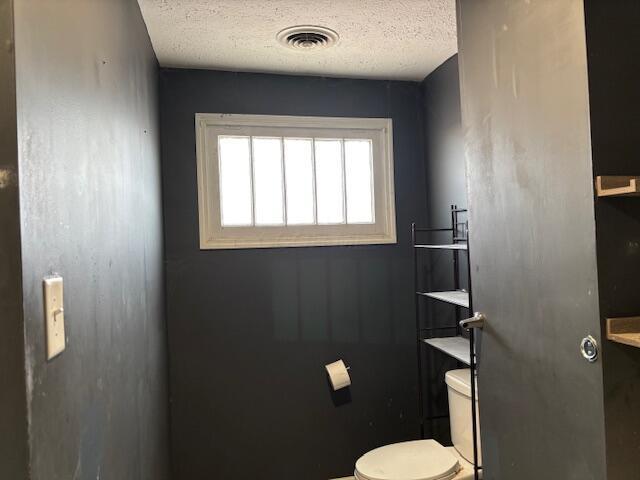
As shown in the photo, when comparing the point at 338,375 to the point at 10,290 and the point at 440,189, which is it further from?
the point at 10,290

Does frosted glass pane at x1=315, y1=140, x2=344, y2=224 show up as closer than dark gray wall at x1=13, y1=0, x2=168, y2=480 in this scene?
No

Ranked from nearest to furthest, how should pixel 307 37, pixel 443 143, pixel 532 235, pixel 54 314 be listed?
pixel 54 314 < pixel 532 235 < pixel 307 37 < pixel 443 143

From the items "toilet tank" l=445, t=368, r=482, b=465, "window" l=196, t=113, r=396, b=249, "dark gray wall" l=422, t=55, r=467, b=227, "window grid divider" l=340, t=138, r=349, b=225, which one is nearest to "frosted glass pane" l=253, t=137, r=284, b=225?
"window" l=196, t=113, r=396, b=249

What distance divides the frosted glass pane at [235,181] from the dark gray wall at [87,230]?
0.76 meters

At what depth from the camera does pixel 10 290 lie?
25.5 inches

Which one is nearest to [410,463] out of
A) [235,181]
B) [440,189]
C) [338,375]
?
[338,375]

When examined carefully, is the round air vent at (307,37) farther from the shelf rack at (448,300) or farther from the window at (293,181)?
the shelf rack at (448,300)

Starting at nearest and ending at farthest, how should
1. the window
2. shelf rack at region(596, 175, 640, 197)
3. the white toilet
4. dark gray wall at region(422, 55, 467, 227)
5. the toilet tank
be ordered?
shelf rack at region(596, 175, 640, 197), the white toilet, the toilet tank, dark gray wall at region(422, 55, 467, 227), the window

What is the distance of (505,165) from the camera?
136 cm

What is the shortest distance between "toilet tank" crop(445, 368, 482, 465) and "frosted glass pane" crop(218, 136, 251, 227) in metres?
1.31

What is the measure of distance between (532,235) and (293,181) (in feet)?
5.25

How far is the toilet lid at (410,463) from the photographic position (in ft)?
6.33

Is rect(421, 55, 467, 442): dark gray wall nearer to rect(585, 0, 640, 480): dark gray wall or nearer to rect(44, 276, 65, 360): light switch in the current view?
rect(585, 0, 640, 480): dark gray wall

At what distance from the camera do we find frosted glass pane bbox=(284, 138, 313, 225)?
2.64 metres
